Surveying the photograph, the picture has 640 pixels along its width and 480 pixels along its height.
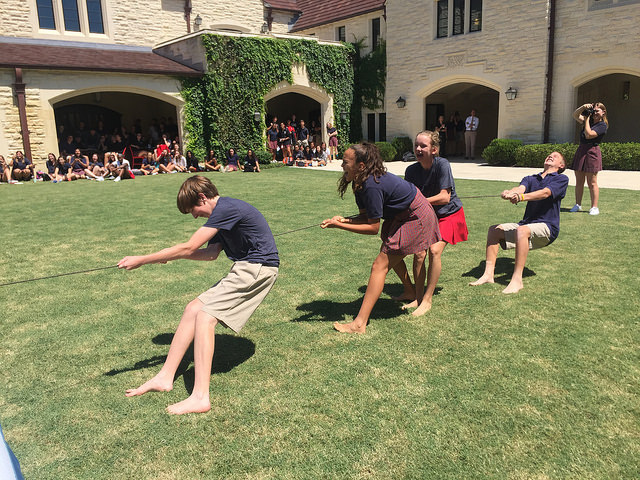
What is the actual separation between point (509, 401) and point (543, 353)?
2.62ft

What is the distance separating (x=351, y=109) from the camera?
26188 mm

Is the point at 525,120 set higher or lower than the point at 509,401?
higher

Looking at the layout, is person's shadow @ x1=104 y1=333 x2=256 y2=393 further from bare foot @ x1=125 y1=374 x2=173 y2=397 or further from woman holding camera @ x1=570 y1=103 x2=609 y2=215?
woman holding camera @ x1=570 y1=103 x2=609 y2=215

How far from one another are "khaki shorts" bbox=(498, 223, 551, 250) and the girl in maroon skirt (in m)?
1.35

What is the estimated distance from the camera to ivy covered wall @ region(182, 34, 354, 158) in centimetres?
2109

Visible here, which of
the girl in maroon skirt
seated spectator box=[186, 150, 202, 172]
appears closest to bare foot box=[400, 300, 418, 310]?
the girl in maroon skirt

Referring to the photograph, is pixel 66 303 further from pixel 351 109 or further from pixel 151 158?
pixel 351 109

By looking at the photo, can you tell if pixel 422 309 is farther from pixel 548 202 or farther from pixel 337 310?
pixel 548 202

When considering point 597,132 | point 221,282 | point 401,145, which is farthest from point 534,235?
point 401,145

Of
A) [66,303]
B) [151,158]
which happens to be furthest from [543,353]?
[151,158]

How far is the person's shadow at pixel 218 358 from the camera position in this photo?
3740mm

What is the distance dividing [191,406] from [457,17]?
22.3 metres

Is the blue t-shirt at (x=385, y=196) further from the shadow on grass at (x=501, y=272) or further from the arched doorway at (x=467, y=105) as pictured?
the arched doorway at (x=467, y=105)

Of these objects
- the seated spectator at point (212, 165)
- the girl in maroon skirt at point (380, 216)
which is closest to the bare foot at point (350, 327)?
the girl in maroon skirt at point (380, 216)
